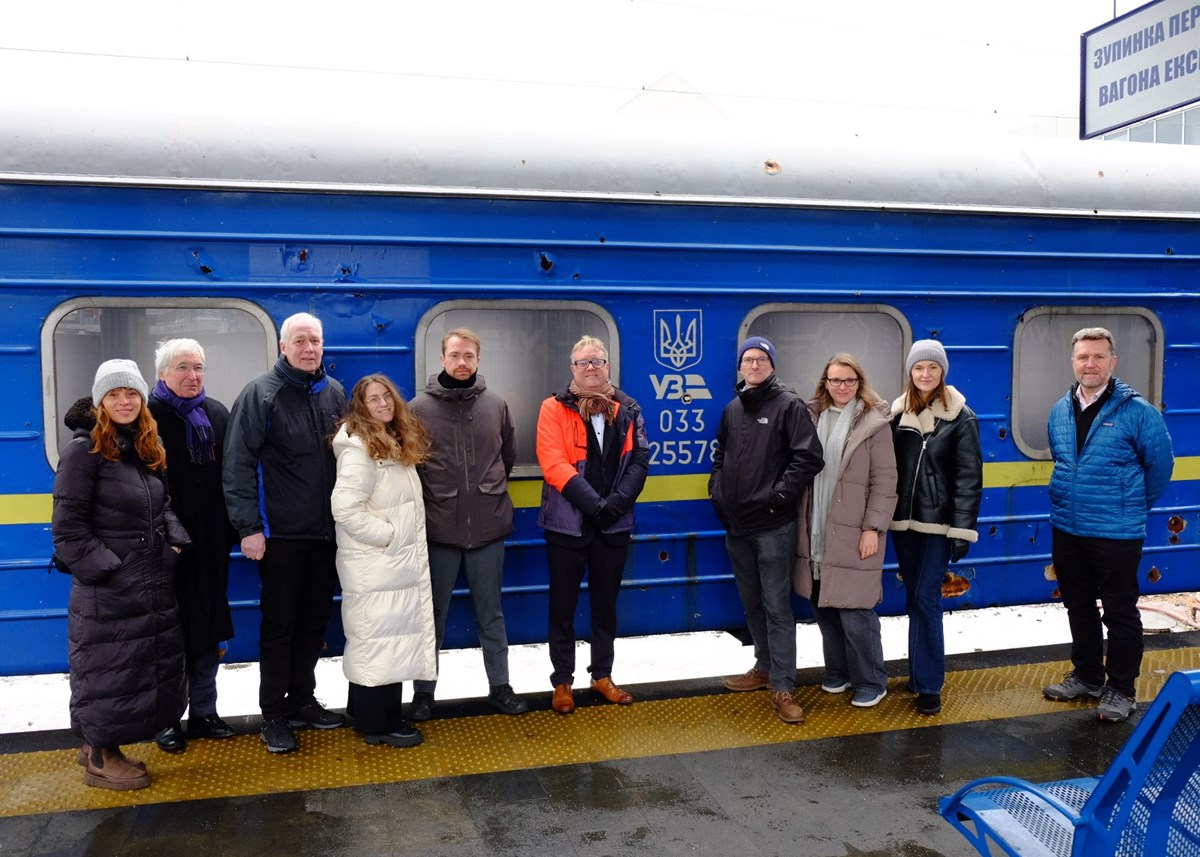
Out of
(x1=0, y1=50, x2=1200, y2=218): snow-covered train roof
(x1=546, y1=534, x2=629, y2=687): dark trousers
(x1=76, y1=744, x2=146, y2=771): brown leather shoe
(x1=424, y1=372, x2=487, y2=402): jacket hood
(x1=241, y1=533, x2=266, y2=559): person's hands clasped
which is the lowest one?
(x1=76, y1=744, x2=146, y2=771): brown leather shoe

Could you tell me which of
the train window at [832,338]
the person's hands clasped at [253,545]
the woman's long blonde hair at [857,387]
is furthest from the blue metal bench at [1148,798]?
the train window at [832,338]

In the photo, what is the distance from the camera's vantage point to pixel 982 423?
17.9 feet

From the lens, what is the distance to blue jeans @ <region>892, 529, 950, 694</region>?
4.63m

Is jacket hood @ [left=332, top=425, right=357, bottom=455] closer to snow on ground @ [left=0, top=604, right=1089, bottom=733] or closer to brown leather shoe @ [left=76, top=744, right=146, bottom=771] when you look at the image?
brown leather shoe @ [left=76, top=744, right=146, bottom=771]

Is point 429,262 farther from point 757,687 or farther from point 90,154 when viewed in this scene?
point 757,687

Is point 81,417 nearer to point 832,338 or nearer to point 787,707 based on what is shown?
point 787,707

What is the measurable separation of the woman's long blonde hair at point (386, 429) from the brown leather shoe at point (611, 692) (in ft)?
4.79

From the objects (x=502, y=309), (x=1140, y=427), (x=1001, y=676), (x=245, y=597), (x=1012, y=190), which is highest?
(x=1012, y=190)

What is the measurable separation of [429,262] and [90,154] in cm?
151

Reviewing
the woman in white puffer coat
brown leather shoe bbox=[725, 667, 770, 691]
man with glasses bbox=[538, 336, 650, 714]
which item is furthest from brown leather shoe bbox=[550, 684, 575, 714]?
brown leather shoe bbox=[725, 667, 770, 691]

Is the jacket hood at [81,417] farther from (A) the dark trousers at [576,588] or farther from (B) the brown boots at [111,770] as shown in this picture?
(A) the dark trousers at [576,588]

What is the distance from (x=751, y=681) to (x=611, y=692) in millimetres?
747

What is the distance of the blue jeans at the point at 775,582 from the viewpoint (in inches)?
183

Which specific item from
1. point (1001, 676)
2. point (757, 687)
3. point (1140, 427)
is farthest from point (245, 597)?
point (1140, 427)
